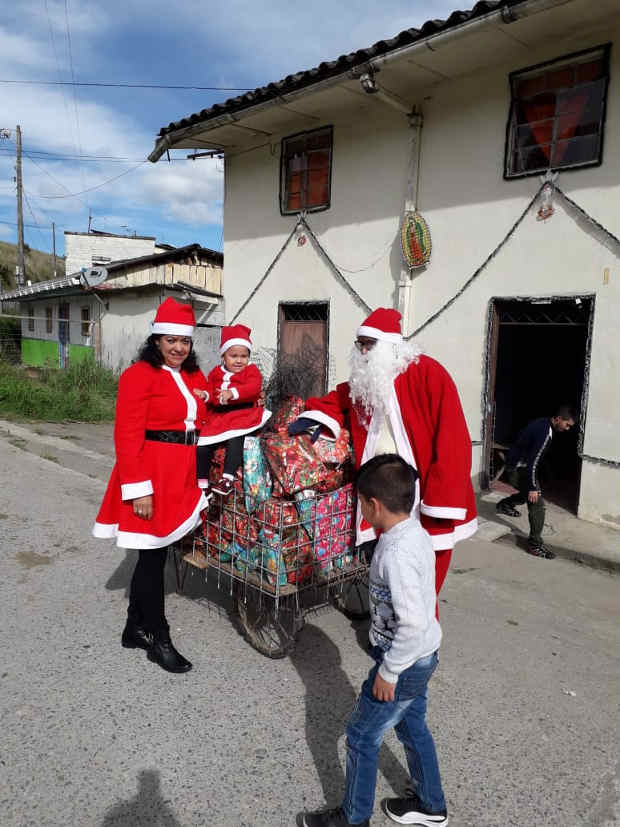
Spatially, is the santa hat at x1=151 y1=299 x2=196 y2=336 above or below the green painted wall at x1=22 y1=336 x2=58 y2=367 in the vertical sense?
above

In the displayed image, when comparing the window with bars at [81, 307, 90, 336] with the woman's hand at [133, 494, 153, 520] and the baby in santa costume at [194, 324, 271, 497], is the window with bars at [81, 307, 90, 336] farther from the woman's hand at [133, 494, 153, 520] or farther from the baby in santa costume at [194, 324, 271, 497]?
the woman's hand at [133, 494, 153, 520]

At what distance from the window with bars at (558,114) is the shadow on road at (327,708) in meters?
5.28

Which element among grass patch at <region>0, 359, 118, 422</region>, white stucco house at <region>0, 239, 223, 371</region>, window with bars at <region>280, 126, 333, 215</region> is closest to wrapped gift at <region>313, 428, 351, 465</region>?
window with bars at <region>280, 126, 333, 215</region>

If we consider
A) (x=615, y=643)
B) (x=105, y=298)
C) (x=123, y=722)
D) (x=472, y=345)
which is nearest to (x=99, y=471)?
(x=472, y=345)

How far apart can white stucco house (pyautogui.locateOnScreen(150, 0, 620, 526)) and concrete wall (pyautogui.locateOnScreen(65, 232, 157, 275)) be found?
92.0 feet

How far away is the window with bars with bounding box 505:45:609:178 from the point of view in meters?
6.00

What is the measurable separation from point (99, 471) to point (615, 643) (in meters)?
6.25

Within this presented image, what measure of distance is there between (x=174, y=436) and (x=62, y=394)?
34.2 ft

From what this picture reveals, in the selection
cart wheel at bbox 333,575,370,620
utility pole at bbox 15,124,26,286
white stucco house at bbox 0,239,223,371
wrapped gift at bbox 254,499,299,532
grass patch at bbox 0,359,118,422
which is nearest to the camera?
wrapped gift at bbox 254,499,299,532

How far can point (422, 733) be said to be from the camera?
2.19 m

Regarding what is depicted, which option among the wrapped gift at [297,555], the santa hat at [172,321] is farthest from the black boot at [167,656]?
the santa hat at [172,321]

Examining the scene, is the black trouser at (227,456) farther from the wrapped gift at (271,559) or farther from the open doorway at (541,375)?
the open doorway at (541,375)

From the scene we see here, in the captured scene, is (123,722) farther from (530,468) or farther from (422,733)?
(530,468)

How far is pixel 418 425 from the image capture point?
3010 mm
